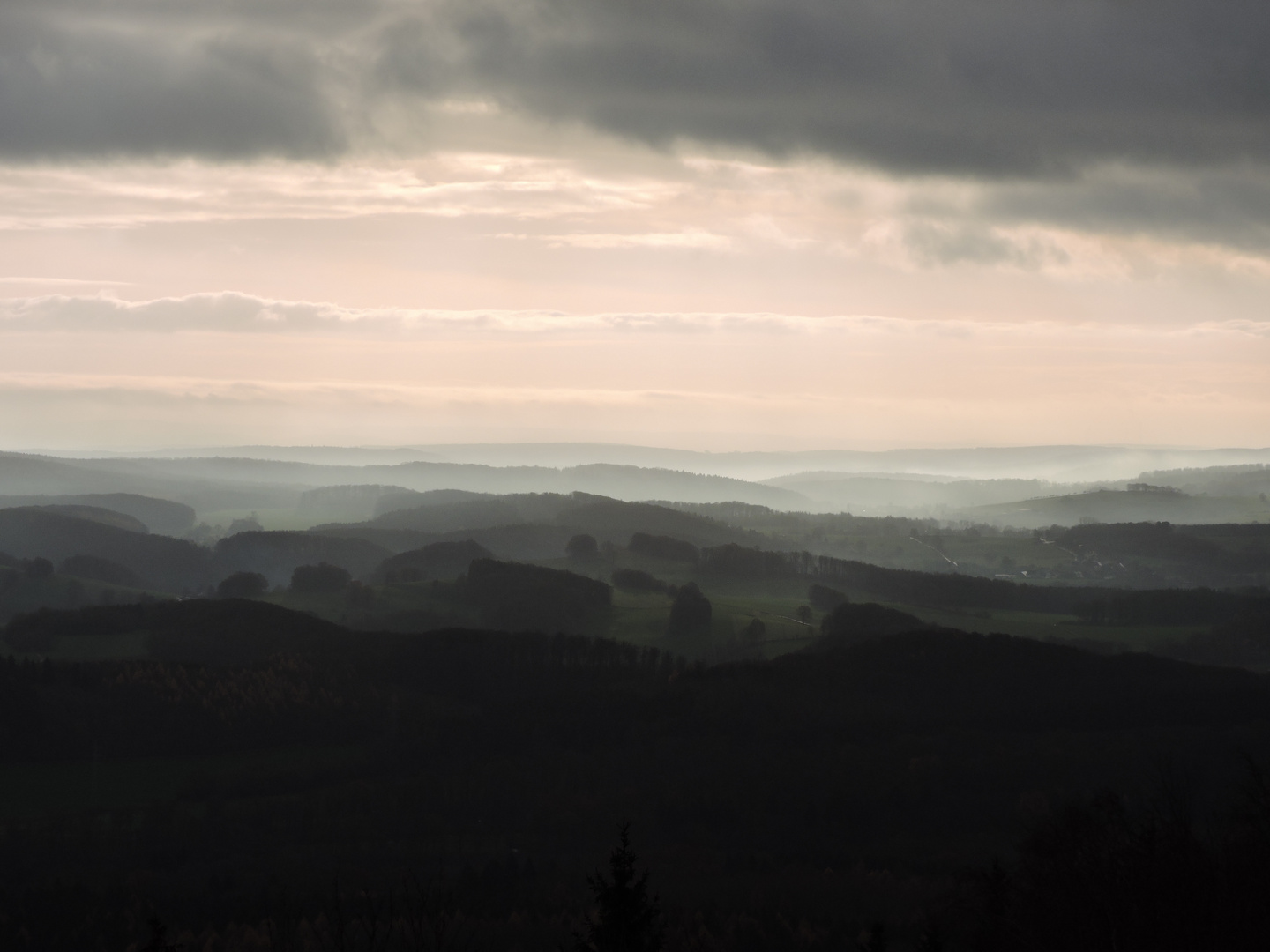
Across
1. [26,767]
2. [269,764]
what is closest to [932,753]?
[269,764]

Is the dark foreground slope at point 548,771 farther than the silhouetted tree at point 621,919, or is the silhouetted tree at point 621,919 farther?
the dark foreground slope at point 548,771

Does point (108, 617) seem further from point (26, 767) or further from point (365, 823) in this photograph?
point (365, 823)

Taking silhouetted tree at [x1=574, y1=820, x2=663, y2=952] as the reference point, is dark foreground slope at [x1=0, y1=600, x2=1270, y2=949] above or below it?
below

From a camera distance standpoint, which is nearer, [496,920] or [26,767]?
[496,920]

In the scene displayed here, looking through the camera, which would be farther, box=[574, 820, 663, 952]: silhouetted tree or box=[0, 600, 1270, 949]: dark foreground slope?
box=[0, 600, 1270, 949]: dark foreground slope

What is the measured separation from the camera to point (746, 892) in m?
90.0

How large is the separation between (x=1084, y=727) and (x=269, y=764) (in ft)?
294

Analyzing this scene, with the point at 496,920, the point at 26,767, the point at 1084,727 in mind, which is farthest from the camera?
the point at 1084,727

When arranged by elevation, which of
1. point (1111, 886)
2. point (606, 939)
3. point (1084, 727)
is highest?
point (1111, 886)

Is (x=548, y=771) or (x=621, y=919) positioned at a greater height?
(x=621, y=919)

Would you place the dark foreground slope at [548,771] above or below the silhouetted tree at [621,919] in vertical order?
below

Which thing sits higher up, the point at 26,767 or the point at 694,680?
the point at 694,680

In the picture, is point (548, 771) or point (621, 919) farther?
point (548, 771)

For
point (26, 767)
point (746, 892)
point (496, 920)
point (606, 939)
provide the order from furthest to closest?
1. point (26, 767)
2. point (746, 892)
3. point (496, 920)
4. point (606, 939)
